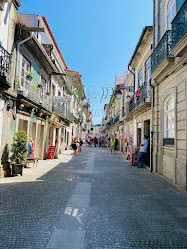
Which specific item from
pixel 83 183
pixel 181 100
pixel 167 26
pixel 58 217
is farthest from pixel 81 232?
pixel 167 26

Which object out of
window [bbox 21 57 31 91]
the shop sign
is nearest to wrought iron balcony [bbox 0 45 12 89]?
window [bbox 21 57 31 91]

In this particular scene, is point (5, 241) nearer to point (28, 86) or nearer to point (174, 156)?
point (174, 156)

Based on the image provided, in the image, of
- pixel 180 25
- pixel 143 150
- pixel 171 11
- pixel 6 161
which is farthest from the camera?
pixel 143 150

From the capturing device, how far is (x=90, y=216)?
3656 millimetres

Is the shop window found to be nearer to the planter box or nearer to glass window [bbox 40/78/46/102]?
the planter box

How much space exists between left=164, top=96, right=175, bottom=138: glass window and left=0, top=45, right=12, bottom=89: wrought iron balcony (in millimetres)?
5826

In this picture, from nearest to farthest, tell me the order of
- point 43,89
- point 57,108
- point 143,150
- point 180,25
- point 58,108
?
point 180,25 < point 143,150 < point 43,89 < point 57,108 < point 58,108

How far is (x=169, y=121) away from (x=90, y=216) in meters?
5.05

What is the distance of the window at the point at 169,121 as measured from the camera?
22.9ft

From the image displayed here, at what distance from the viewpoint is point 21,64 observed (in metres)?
8.79

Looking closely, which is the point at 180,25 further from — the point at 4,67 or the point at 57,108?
the point at 57,108

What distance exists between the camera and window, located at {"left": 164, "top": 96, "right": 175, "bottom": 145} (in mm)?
6994

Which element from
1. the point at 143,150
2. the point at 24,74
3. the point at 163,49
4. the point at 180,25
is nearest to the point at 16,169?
the point at 24,74

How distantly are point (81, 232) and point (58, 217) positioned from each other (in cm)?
68
